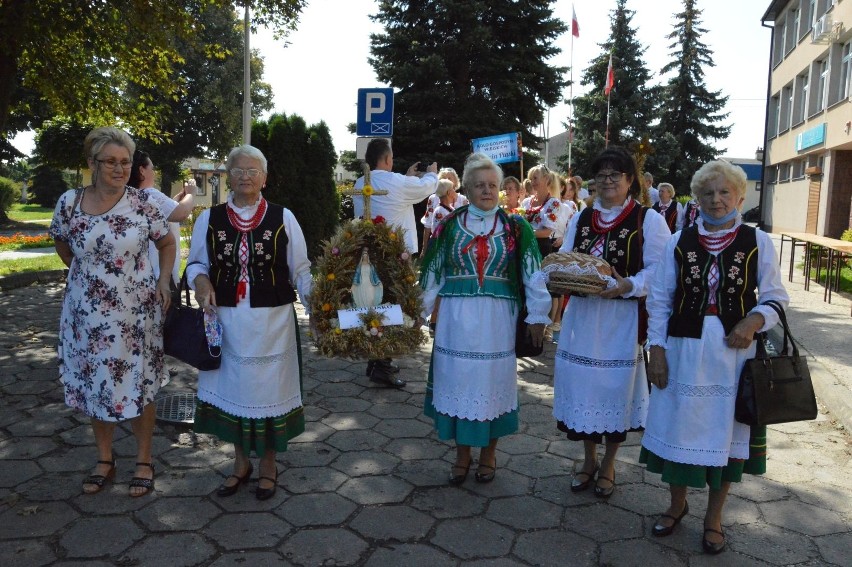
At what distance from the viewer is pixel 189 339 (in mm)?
3980

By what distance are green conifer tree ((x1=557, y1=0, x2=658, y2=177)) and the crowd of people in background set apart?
117 feet

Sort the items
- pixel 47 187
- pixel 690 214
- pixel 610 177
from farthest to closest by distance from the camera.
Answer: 1. pixel 47 187
2. pixel 690 214
3. pixel 610 177

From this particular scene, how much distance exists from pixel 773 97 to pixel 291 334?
38.8 meters

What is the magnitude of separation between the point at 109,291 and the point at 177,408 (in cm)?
195

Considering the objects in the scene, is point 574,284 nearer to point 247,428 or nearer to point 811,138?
point 247,428

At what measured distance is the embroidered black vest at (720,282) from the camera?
11.2 ft

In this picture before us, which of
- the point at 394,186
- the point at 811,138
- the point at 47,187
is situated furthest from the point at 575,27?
the point at 47,187

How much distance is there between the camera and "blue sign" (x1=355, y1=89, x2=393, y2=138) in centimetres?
786

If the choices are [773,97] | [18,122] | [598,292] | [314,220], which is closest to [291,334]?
[598,292]

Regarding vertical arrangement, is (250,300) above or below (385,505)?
above

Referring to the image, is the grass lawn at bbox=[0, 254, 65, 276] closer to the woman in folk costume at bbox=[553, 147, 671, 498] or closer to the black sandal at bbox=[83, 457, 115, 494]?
the black sandal at bbox=[83, 457, 115, 494]

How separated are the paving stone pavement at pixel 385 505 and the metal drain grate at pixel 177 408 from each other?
0.48 ft

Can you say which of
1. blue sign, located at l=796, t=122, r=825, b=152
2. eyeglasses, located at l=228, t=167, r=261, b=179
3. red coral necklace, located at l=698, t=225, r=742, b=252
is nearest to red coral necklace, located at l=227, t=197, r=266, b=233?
eyeglasses, located at l=228, t=167, r=261, b=179

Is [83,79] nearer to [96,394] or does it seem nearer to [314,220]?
[314,220]
